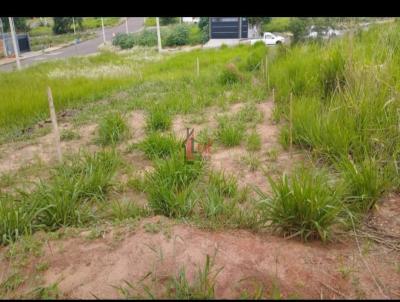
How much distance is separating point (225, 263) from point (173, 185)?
0.96 metres

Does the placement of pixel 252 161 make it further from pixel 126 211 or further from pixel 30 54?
pixel 30 54

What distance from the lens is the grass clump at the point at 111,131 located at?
4.37 meters

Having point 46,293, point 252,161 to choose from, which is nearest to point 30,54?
point 252,161

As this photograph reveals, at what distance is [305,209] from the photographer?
210 centimetres

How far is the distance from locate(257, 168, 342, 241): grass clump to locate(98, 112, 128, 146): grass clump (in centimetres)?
266

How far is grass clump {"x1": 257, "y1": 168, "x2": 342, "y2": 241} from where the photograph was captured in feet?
6.81

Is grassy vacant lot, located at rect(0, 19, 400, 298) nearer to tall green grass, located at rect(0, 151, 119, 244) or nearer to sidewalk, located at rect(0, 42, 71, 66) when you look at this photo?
tall green grass, located at rect(0, 151, 119, 244)

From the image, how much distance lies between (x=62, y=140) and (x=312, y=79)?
359cm

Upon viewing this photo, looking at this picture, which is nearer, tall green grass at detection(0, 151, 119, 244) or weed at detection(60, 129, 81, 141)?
tall green grass at detection(0, 151, 119, 244)

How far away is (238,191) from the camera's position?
2.83 metres

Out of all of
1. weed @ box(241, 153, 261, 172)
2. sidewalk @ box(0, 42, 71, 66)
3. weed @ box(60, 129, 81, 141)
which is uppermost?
weed @ box(241, 153, 261, 172)

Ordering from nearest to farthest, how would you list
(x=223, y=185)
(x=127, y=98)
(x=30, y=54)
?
(x=223, y=185) < (x=127, y=98) < (x=30, y=54)

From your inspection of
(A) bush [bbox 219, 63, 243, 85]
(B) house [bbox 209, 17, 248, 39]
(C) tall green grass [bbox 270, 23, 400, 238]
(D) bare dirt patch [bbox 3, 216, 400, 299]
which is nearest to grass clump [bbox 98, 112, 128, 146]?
(C) tall green grass [bbox 270, 23, 400, 238]

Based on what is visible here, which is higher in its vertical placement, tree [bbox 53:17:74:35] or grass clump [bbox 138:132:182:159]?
tree [bbox 53:17:74:35]
